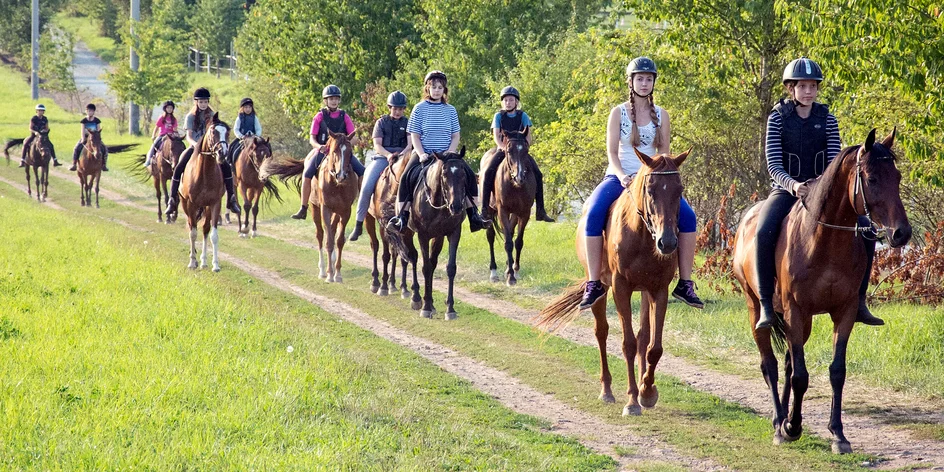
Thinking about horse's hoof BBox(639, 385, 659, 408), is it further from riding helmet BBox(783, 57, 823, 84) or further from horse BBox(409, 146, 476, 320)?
horse BBox(409, 146, 476, 320)

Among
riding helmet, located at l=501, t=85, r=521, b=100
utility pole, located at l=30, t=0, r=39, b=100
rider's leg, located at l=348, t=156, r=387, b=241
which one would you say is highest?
utility pole, located at l=30, t=0, r=39, b=100

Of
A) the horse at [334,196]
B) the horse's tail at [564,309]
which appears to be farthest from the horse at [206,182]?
the horse's tail at [564,309]

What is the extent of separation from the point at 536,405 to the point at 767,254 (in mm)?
2290

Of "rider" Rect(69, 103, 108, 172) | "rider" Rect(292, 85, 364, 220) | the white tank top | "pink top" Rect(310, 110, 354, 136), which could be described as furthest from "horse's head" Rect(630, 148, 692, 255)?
"rider" Rect(69, 103, 108, 172)

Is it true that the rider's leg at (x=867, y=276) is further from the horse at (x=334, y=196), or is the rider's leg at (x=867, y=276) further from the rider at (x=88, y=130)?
the rider at (x=88, y=130)

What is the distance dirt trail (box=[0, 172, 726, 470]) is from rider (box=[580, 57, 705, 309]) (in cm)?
98

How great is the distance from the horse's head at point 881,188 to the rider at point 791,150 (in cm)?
90

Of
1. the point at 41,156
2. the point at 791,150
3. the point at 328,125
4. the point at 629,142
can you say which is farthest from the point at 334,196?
the point at 41,156

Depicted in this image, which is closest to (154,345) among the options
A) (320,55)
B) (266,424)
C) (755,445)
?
(266,424)

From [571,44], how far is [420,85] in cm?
474

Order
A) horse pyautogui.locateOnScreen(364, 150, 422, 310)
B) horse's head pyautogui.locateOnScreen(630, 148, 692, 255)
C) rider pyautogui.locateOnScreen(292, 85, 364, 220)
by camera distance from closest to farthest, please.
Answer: horse's head pyautogui.locateOnScreen(630, 148, 692, 255) < horse pyautogui.locateOnScreen(364, 150, 422, 310) < rider pyautogui.locateOnScreen(292, 85, 364, 220)

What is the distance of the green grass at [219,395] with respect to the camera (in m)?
5.98

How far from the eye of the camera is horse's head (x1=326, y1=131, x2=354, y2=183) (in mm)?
15547

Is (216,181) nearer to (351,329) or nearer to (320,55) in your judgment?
(351,329)
